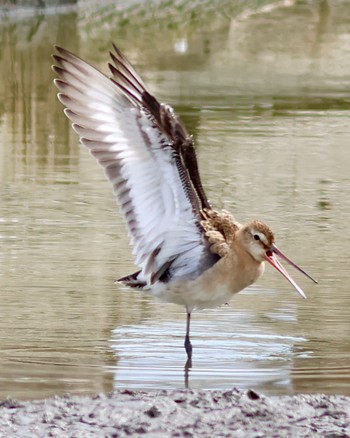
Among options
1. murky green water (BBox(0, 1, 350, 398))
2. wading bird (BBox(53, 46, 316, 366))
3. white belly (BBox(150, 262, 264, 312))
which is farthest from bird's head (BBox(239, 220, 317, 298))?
murky green water (BBox(0, 1, 350, 398))

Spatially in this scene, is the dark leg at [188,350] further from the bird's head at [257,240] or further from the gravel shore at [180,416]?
the gravel shore at [180,416]

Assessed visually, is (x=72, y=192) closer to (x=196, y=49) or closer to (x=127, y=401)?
(x=127, y=401)

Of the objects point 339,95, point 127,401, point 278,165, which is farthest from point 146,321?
point 339,95

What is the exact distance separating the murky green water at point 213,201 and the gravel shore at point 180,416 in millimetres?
504

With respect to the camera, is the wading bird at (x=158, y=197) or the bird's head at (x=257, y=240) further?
the bird's head at (x=257, y=240)

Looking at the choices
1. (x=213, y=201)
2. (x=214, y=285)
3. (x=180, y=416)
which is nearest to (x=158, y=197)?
(x=214, y=285)

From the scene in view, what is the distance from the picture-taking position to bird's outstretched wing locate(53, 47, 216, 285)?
7.87 meters

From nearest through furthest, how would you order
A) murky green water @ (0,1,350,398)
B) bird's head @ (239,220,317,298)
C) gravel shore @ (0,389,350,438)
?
gravel shore @ (0,389,350,438) → murky green water @ (0,1,350,398) → bird's head @ (239,220,317,298)

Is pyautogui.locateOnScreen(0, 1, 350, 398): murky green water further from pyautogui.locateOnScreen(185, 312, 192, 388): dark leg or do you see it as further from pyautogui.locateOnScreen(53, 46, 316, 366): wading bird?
pyautogui.locateOnScreen(53, 46, 316, 366): wading bird

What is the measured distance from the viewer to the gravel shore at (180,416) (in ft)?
19.9

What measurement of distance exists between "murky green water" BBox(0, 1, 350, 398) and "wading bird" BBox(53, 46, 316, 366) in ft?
1.08

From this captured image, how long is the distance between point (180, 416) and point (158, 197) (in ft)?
6.51

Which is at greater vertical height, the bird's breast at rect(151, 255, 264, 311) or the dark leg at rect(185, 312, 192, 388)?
the bird's breast at rect(151, 255, 264, 311)

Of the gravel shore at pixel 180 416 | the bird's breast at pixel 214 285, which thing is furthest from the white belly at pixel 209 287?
the gravel shore at pixel 180 416
